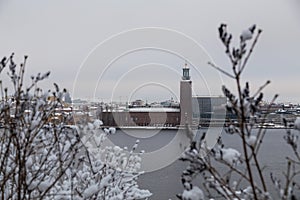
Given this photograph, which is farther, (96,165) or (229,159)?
(96,165)

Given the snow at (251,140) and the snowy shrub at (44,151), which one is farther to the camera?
the snowy shrub at (44,151)

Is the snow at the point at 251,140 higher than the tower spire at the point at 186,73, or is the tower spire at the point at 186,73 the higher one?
the tower spire at the point at 186,73

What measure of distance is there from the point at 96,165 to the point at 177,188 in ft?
12.7

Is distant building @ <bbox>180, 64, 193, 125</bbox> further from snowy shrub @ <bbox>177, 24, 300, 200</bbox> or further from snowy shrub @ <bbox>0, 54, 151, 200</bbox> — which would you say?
snowy shrub @ <bbox>177, 24, 300, 200</bbox>

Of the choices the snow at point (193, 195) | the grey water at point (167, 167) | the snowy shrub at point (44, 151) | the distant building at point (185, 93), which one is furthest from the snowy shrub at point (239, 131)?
the grey water at point (167, 167)

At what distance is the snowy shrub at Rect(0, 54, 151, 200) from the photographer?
1.77 meters

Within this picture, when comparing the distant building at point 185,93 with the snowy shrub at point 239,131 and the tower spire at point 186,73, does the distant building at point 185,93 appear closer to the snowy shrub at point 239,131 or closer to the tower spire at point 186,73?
the tower spire at point 186,73

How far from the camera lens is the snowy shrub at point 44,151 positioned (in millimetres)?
1771

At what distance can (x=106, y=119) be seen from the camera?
4.40 meters

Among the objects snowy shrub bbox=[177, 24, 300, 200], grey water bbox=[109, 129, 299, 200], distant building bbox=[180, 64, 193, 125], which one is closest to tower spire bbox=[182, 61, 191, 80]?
distant building bbox=[180, 64, 193, 125]

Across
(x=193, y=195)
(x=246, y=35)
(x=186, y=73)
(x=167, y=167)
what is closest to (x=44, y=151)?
(x=193, y=195)

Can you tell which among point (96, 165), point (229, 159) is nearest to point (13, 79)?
point (229, 159)

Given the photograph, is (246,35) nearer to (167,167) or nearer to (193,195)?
(193,195)

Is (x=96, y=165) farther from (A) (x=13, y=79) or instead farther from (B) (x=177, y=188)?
(B) (x=177, y=188)
